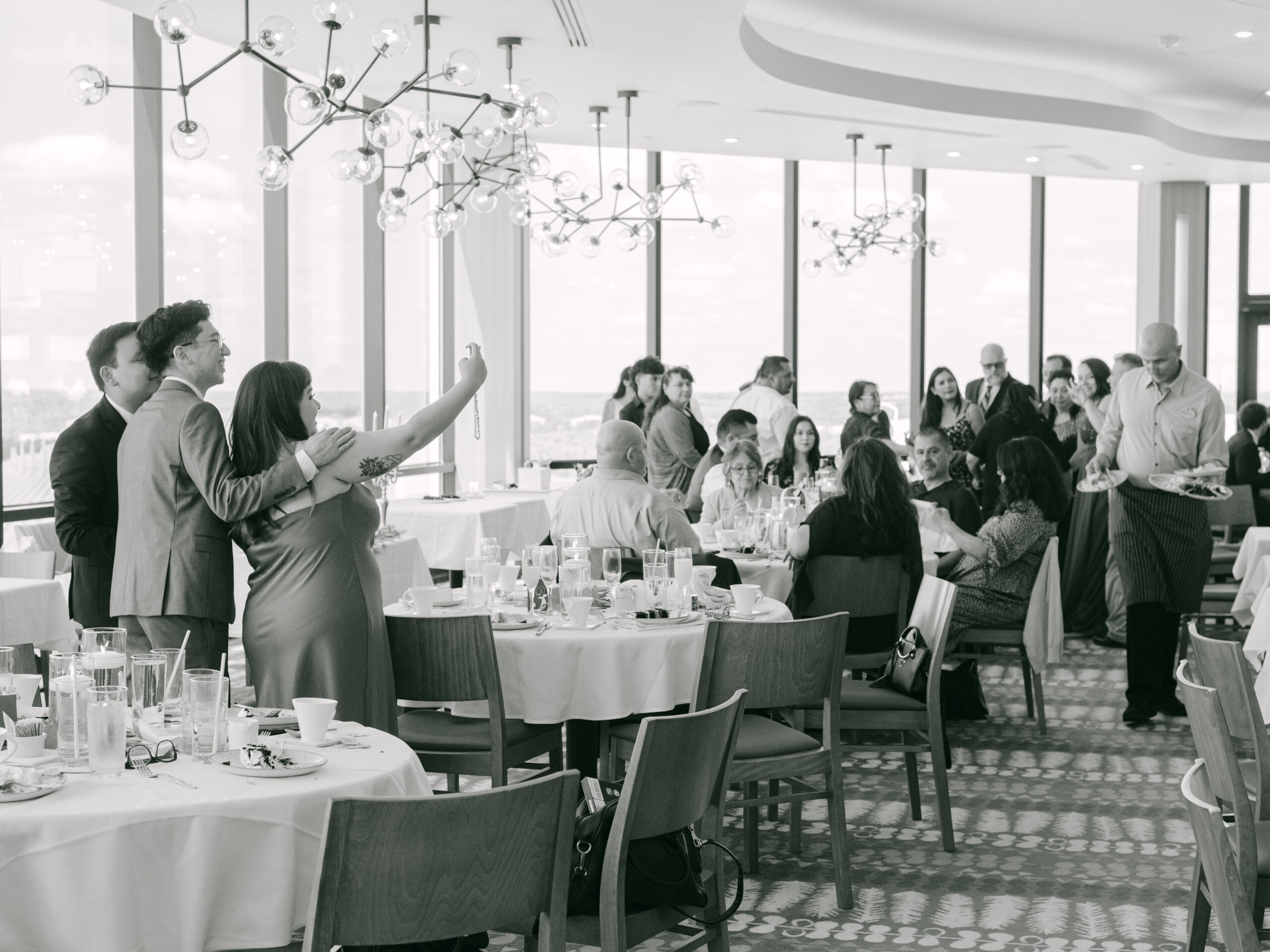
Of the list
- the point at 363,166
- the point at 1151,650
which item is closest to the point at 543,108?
the point at 363,166

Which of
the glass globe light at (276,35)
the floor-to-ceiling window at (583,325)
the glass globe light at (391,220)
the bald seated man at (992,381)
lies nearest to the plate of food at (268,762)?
the glass globe light at (276,35)

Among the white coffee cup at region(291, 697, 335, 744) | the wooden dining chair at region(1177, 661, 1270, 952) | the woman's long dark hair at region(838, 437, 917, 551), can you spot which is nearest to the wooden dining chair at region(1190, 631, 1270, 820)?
the wooden dining chair at region(1177, 661, 1270, 952)

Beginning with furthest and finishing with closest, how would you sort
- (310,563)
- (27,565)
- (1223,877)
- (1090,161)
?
(1090,161), (27,565), (310,563), (1223,877)

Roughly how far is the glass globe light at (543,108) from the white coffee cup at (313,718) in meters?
3.96

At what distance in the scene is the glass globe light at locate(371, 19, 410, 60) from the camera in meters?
4.86

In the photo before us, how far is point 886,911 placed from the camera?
3.87 m

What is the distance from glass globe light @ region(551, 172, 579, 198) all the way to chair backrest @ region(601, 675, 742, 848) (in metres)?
6.04

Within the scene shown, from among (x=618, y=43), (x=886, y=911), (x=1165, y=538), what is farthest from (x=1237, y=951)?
(x=618, y=43)

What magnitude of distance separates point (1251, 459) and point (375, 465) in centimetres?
774

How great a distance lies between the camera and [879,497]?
5.00m


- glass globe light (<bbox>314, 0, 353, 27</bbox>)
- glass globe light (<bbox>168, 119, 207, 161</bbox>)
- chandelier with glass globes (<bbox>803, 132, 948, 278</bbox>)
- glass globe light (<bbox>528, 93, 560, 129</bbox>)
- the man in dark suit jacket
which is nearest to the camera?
the man in dark suit jacket

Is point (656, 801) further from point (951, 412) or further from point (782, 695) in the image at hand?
point (951, 412)

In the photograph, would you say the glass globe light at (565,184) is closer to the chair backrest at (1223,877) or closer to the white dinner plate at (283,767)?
the white dinner plate at (283,767)

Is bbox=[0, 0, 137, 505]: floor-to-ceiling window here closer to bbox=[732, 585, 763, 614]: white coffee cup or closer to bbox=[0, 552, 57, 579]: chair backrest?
bbox=[0, 552, 57, 579]: chair backrest
